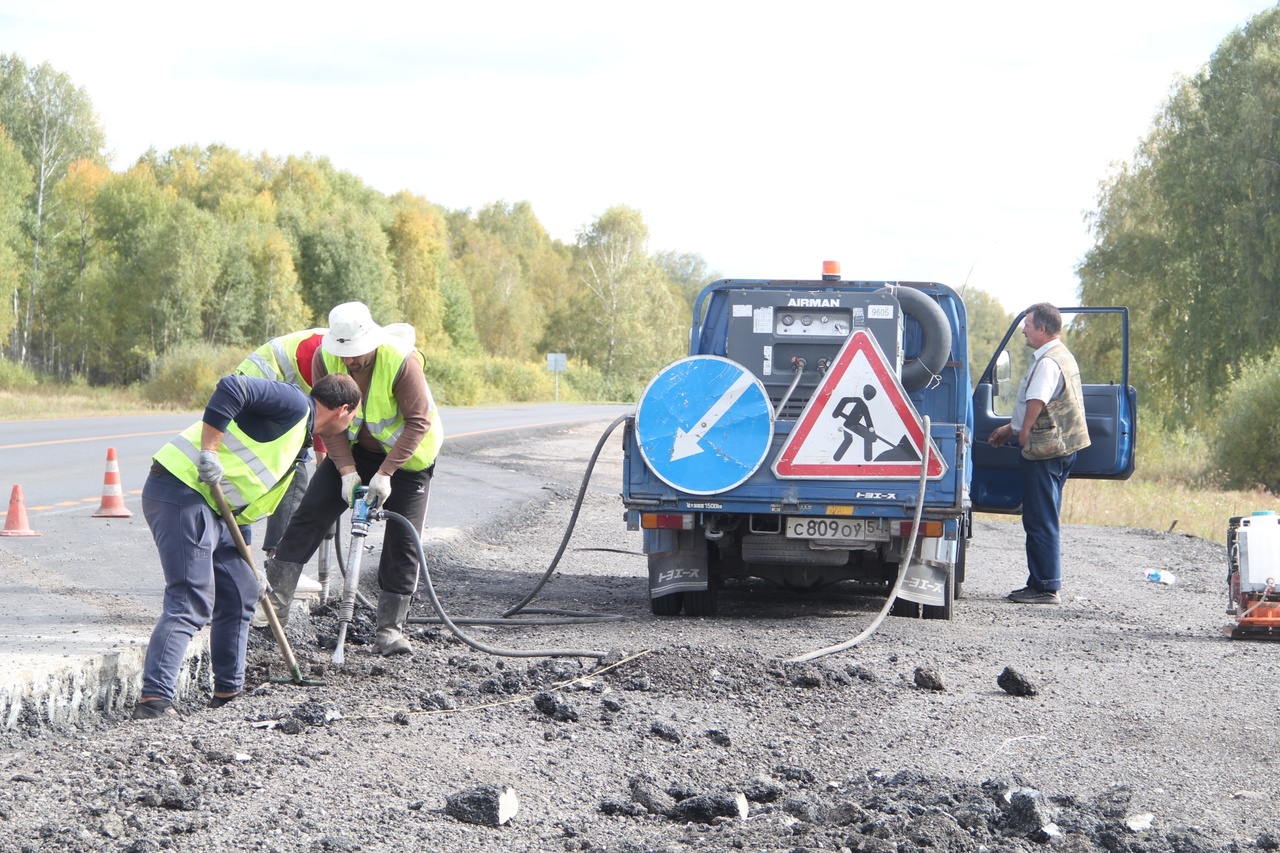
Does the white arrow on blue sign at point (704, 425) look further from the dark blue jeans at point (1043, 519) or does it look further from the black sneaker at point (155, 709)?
the black sneaker at point (155, 709)

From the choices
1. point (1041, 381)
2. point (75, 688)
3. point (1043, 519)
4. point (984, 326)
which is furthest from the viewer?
point (984, 326)

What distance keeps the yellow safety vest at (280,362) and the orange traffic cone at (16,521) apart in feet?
13.5

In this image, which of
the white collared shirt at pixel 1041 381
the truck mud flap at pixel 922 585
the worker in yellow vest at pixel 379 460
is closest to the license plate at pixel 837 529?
the truck mud flap at pixel 922 585

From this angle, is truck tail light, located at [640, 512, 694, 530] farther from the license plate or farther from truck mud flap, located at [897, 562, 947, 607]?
truck mud flap, located at [897, 562, 947, 607]

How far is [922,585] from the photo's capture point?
7.84 metres

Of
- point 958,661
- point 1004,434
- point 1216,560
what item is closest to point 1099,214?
point 1216,560

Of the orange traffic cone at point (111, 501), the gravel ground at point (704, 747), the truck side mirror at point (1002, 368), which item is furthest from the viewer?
the orange traffic cone at point (111, 501)

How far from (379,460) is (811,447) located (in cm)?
244

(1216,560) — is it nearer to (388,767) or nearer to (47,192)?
(388,767)

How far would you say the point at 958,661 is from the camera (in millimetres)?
6773

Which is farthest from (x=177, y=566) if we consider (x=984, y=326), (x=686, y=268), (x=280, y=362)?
(x=984, y=326)

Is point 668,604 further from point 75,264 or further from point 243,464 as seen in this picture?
point 75,264

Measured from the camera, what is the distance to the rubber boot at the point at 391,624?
6598 millimetres

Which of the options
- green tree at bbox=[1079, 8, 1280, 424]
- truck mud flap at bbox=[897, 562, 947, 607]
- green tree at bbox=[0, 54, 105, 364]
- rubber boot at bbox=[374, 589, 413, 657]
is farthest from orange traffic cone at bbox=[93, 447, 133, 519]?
green tree at bbox=[0, 54, 105, 364]
